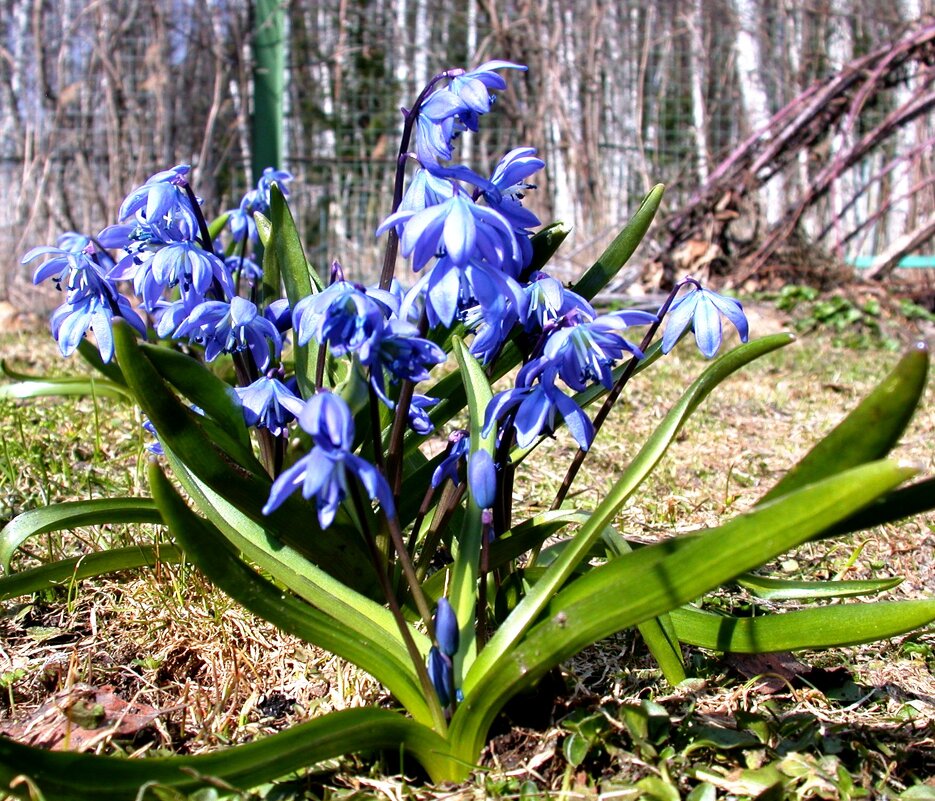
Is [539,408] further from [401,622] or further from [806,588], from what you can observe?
[806,588]

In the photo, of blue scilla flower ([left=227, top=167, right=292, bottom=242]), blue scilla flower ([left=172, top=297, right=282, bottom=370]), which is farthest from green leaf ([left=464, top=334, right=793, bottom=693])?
blue scilla flower ([left=227, top=167, right=292, bottom=242])

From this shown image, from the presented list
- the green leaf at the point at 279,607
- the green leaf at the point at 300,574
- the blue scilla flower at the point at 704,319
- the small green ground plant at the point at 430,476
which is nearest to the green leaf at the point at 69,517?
the small green ground plant at the point at 430,476

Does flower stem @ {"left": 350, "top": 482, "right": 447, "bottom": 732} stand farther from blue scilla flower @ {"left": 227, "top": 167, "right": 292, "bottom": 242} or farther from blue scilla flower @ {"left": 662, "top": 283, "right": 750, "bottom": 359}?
blue scilla flower @ {"left": 227, "top": 167, "right": 292, "bottom": 242}

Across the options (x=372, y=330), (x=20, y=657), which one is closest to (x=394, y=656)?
(x=372, y=330)

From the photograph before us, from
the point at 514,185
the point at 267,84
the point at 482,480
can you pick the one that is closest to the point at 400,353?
the point at 482,480

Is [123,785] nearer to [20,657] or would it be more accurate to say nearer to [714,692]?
[20,657]

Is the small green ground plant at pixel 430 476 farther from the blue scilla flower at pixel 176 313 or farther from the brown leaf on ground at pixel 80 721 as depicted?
the brown leaf on ground at pixel 80 721
